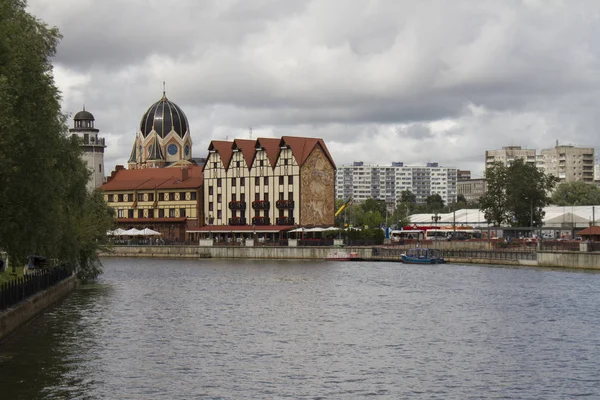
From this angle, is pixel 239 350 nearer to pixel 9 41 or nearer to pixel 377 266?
pixel 9 41

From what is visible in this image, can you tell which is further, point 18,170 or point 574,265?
point 574,265

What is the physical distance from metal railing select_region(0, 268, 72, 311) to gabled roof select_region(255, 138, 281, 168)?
3293 inches

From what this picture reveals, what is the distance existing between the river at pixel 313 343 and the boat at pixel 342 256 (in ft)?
157

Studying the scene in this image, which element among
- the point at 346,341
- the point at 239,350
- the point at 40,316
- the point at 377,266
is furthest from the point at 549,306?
the point at 377,266

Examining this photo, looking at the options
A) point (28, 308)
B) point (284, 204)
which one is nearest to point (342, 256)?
point (284, 204)

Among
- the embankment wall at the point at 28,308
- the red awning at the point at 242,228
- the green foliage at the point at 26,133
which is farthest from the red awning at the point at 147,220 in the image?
the green foliage at the point at 26,133

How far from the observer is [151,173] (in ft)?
623

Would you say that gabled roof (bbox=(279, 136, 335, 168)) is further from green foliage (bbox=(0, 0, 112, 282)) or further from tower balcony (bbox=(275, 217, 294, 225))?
green foliage (bbox=(0, 0, 112, 282))

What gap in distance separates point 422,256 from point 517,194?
2601 centimetres

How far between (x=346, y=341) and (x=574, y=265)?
5912cm

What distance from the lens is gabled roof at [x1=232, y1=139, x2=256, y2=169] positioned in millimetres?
162625

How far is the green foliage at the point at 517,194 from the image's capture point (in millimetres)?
146500

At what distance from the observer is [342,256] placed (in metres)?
138

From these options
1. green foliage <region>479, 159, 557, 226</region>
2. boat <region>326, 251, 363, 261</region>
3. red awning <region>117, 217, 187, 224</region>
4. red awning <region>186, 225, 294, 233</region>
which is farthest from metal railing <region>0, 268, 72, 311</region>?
red awning <region>117, 217, 187, 224</region>
